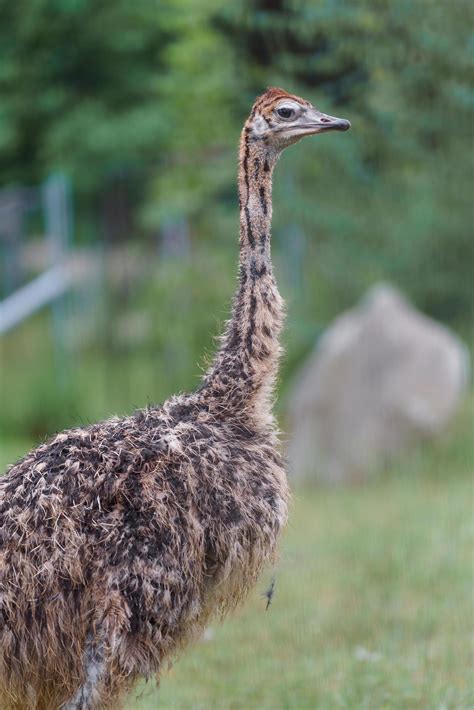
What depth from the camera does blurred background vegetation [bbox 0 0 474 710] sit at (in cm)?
641

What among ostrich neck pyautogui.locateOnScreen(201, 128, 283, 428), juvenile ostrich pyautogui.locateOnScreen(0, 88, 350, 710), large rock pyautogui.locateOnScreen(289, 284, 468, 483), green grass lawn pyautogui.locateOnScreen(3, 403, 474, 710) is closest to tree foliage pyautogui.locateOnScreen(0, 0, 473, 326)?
large rock pyautogui.locateOnScreen(289, 284, 468, 483)

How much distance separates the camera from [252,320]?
14.9ft

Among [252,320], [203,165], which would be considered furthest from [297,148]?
[252,320]

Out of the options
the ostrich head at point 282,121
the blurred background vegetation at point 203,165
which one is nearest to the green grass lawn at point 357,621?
the ostrich head at point 282,121

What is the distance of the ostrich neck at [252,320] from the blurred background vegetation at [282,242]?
887 mm

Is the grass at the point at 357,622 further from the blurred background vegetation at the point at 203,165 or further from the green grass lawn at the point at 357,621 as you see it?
the blurred background vegetation at the point at 203,165

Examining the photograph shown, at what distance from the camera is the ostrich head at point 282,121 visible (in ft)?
15.3

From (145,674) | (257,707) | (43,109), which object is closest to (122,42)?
(43,109)

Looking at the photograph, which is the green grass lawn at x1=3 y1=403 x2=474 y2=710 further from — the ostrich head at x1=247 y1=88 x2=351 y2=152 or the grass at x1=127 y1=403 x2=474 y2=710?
the ostrich head at x1=247 y1=88 x2=351 y2=152

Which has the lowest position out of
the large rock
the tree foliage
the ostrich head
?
the large rock

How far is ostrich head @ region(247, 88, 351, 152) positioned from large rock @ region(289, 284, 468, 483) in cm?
537

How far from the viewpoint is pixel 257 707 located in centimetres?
554

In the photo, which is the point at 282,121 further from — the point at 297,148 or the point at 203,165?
the point at 203,165

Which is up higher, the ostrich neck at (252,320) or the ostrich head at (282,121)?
the ostrich head at (282,121)
